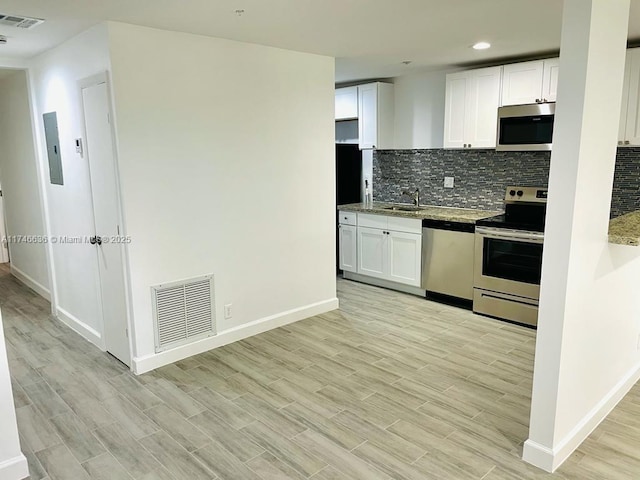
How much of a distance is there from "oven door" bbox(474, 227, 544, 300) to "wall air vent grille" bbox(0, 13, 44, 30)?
380cm

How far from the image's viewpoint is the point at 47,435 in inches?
A: 108

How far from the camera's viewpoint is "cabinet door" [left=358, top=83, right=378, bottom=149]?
5.52m

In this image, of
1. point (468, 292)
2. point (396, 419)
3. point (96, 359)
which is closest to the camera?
point (396, 419)

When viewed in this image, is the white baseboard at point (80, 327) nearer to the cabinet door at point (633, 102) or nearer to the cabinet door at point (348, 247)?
the cabinet door at point (348, 247)

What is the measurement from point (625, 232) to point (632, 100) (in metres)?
1.94

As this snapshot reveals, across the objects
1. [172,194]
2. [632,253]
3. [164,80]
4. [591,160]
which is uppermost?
[164,80]

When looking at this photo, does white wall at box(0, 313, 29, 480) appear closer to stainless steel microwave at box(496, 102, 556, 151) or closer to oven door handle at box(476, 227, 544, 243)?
oven door handle at box(476, 227, 544, 243)

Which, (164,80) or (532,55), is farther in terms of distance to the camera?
(532,55)

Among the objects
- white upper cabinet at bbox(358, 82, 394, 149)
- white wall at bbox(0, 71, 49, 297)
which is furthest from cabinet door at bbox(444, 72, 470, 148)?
white wall at bbox(0, 71, 49, 297)

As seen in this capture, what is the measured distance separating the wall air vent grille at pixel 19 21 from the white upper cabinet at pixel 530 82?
12.4ft

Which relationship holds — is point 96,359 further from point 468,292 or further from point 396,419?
point 468,292

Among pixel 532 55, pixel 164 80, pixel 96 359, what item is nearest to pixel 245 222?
pixel 164 80

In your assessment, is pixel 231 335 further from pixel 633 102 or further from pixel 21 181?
pixel 633 102

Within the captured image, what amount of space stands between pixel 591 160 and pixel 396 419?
177 centimetres
